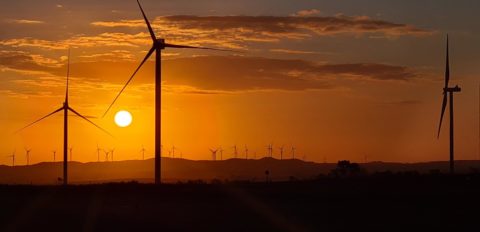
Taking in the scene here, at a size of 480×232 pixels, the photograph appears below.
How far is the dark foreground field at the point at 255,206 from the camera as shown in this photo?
44.4 m

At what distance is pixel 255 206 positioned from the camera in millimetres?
52906

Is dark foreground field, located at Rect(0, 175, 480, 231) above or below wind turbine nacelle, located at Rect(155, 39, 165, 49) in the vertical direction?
below

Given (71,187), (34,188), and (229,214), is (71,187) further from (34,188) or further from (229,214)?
(229,214)

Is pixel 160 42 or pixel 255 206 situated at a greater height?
pixel 160 42

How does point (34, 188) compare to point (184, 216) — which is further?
point (34, 188)

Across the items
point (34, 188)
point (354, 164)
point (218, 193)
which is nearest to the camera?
point (218, 193)

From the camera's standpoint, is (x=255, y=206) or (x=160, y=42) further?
(x=160, y=42)

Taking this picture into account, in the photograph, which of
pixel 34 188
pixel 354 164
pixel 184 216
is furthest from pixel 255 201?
pixel 354 164

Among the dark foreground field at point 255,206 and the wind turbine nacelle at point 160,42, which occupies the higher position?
the wind turbine nacelle at point 160,42

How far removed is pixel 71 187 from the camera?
63.6 metres

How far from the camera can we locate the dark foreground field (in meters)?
44.4

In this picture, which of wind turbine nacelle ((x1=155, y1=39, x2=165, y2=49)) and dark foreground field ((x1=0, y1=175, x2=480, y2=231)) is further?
wind turbine nacelle ((x1=155, y1=39, x2=165, y2=49))

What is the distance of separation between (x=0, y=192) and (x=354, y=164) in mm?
107367

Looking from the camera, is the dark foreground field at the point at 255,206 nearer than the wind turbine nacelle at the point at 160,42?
Yes
